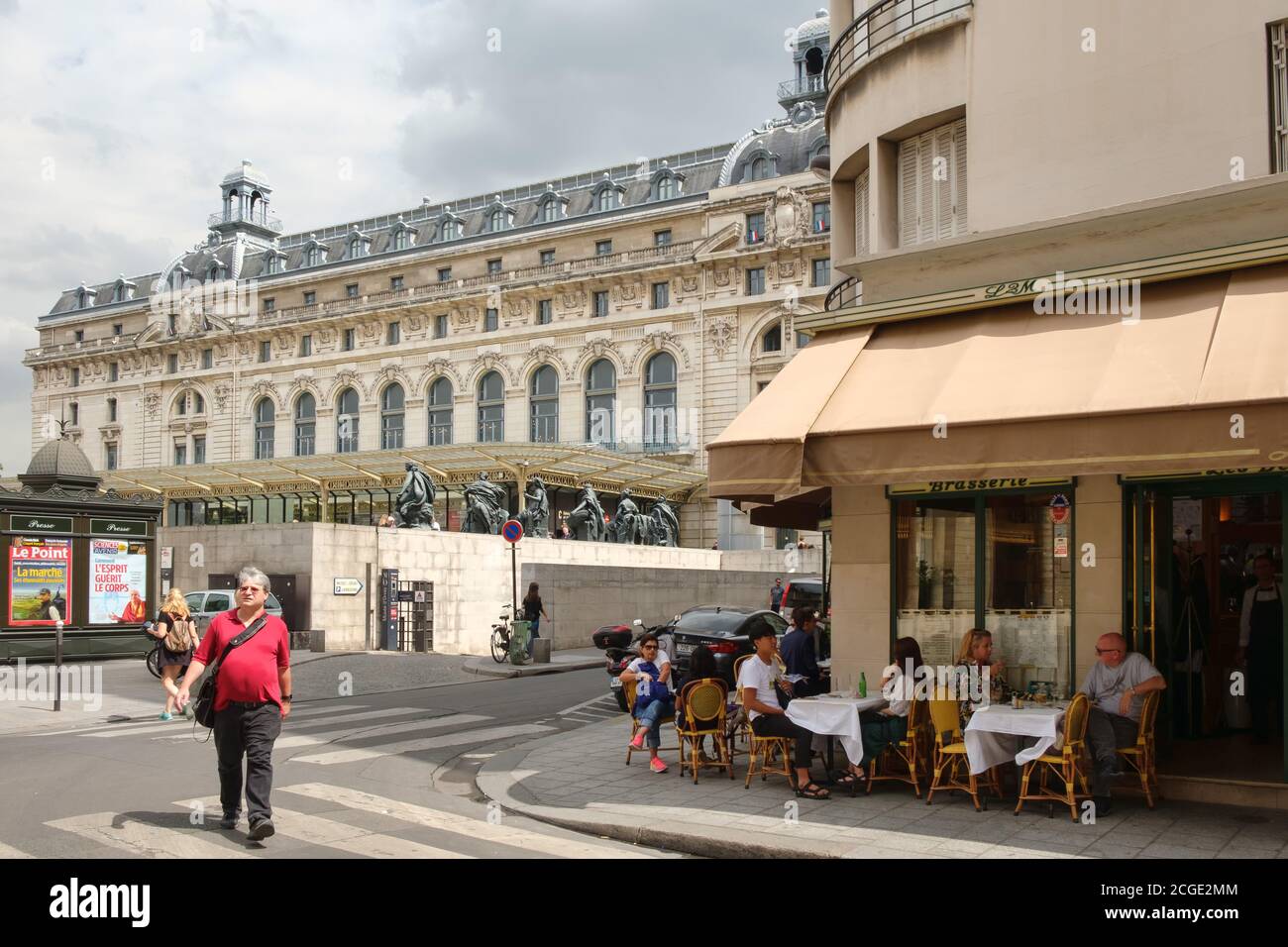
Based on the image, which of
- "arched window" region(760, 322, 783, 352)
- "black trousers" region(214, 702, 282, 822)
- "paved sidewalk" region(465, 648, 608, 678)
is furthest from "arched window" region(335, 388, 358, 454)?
"black trousers" region(214, 702, 282, 822)

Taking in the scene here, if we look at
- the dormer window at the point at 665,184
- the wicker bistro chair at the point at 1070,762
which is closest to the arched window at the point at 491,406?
the dormer window at the point at 665,184

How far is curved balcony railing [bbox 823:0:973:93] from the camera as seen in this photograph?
41.6 feet

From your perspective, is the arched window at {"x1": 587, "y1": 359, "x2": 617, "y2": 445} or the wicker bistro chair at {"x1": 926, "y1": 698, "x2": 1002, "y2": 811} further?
the arched window at {"x1": 587, "y1": 359, "x2": 617, "y2": 445}

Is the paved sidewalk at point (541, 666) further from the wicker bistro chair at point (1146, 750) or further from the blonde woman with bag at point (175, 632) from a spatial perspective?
the wicker bistro chair at point (1146, 750)

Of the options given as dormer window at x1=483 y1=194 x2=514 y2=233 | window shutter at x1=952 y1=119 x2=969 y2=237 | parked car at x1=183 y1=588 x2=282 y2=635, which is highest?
dormer window at x1=483 y1=194 x2=514 y2=233

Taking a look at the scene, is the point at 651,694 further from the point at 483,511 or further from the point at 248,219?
the point at 248,219

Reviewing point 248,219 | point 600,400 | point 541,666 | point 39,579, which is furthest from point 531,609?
point 248,219

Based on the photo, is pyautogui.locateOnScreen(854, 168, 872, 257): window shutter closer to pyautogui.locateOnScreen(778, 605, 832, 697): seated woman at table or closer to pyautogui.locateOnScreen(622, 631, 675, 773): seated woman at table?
pyautogui.locateOnScreen(778, 605, 832, 697): seated woman at table

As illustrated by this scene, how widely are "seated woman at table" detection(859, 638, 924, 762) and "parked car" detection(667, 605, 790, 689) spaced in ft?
28.6

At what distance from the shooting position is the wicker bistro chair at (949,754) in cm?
964

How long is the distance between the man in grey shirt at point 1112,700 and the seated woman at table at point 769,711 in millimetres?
2190

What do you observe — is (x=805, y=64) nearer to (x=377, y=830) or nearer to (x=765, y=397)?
(x=765, y=397)

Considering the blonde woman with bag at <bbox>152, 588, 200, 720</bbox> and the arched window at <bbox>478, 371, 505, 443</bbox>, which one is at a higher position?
the arched window at <bbox>478, 371, 505, 443</bbox>

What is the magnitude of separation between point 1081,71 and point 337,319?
65.1 meters
